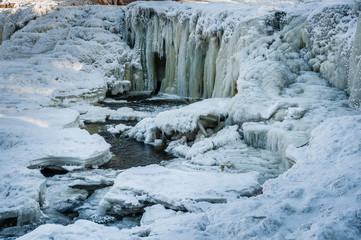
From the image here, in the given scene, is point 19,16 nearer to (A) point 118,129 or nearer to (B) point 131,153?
(A) point 118,129

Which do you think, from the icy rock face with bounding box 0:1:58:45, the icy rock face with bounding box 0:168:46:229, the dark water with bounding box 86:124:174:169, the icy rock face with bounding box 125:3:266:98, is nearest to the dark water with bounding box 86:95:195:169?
the dark water with bounding box 86:124:174:169

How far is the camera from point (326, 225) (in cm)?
327

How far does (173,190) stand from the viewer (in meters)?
6.34

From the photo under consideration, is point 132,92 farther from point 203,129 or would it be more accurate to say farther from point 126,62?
point 203,129

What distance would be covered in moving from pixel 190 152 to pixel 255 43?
230 inches

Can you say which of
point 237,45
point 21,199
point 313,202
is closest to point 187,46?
point 237,45

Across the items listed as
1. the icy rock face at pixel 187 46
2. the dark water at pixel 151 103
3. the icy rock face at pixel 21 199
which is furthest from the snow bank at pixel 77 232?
the dark water at pixel 151 103

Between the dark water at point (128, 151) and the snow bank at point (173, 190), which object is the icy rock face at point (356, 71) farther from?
the dark water at point (128, 151)

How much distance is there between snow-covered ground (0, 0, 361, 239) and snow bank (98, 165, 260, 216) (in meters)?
0.02

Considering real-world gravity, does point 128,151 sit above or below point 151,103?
above

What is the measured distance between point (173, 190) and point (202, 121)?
5.53 m

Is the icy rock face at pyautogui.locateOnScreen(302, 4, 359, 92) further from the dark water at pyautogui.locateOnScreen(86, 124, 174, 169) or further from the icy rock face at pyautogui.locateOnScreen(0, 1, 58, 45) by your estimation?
the icy rock face at pyautogui.locateOnScreen(0, 1, 58, 45)

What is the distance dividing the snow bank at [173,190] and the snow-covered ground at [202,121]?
24mm

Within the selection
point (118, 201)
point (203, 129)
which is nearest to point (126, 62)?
point (203, 129)
